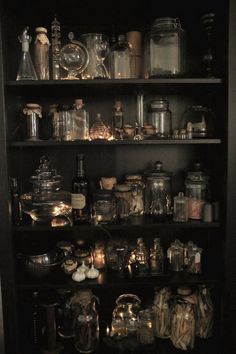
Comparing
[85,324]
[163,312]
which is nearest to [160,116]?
[163,312]

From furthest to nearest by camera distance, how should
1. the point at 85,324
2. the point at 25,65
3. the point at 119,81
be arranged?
1. the point at 85,324
2. the point at 25,65
3. the point at 119,81

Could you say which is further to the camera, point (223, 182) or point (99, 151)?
point (99, 151)

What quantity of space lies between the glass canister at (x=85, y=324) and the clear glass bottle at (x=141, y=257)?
30 cm

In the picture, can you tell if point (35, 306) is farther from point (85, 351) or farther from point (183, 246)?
point (183, 246)

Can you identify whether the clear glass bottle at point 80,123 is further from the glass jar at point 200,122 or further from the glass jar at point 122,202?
the glass jar at point 200,122

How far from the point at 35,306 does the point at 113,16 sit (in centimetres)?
157

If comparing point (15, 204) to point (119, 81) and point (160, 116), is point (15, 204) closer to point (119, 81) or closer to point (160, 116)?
point (119, 81)

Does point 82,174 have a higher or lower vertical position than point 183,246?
higher

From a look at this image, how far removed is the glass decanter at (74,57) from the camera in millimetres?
1771

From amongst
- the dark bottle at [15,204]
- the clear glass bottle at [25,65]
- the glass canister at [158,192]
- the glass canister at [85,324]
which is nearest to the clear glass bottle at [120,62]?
the clear glass bottle at [25,65]

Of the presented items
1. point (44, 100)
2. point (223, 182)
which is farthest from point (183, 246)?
point (44, 100)

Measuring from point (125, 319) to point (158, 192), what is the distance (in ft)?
2.31

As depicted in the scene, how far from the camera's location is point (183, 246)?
6.30ft

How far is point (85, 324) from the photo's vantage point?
1.83 metres
